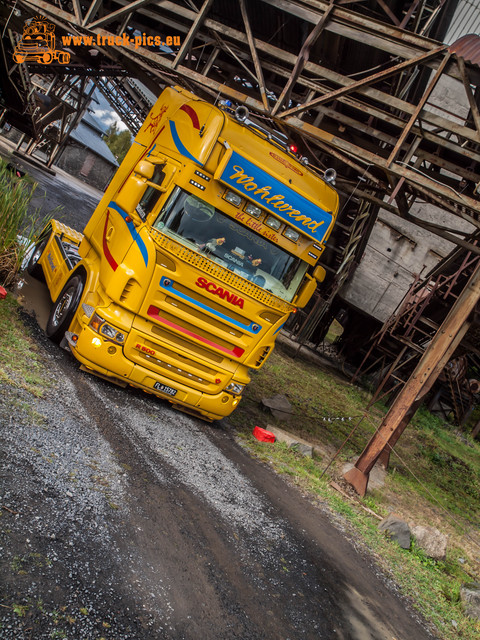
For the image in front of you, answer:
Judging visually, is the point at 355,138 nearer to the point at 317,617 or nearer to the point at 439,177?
the point at 439,177

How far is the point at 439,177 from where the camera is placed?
934 cm

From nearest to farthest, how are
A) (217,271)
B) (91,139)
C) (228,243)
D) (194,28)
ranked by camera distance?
1. (217,271)
2. (228,243)
3. (194,28)
4. (91,139)

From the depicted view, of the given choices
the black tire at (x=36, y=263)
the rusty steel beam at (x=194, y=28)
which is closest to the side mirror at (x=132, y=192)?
the rusty steel beam at (x=194, y=28)

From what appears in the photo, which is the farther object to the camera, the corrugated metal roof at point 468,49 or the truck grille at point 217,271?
the corrugated metal roof at point 468,49

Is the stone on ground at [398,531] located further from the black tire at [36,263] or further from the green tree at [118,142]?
the green tree at [118,142]

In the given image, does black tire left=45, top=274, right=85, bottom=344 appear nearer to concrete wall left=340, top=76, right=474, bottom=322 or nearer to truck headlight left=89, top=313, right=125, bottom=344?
truck headlight left=89, top=313, right=125, bottom=344

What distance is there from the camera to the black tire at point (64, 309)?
6.66m

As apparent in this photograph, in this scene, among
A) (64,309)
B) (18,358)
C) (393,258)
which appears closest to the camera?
(18,358)

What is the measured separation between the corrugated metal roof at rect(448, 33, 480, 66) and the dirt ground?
6.32m

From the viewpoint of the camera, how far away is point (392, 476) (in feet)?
33.4

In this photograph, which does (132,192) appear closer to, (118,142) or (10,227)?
(10,227)

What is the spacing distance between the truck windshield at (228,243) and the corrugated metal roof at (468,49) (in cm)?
350

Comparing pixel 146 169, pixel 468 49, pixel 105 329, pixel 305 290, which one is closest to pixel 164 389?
pixel 105 329

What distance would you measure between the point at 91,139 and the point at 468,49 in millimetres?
48650
